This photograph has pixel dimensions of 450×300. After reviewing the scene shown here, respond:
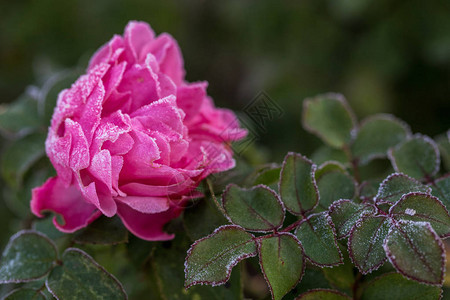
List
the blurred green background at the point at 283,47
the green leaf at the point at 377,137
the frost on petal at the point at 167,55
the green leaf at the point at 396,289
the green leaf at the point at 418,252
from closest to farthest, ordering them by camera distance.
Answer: the green leaf at the point at 418,252, the green leaf at the point at 396,289, the frost on petal at the point at 167,55, the green leaf at the point at 377,137, the blurred green background at the point at 283,47

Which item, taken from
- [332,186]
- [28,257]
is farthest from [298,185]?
[28,257]

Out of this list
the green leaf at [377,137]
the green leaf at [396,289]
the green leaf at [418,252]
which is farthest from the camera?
the green leaf at [377,137]

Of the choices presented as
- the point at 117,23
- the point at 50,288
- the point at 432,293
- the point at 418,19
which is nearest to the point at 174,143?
the point at 50,288

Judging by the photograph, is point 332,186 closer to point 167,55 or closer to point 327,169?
point 327,169

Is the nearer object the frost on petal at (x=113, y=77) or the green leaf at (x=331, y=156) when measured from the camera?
the frost on petal at (x=113, y=77)

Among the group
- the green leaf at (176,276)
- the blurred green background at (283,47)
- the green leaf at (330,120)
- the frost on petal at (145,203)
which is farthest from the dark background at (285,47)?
the frost on petal at (145,203)

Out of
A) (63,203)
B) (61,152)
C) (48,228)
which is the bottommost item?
(48,228)

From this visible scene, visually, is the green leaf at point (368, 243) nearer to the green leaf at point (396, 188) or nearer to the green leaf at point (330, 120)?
the green leaf at point (396, 188)
